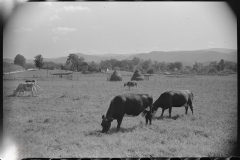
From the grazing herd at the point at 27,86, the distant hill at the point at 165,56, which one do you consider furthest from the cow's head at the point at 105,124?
the grazing herd at the point at 27,86

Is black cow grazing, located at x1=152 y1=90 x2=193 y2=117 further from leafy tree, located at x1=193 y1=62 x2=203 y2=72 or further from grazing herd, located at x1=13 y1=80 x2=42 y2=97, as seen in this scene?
grazing herd, located at x1=13 y1=80 x2=42 y2=97

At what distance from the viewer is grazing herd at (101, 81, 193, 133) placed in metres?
6.43

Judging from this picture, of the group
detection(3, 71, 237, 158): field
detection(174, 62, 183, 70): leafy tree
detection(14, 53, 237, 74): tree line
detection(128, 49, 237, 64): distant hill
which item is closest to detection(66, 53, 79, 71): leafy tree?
detection(14, 53, 237, 74): tree line

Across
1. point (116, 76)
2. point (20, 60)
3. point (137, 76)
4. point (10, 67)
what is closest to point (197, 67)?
point (137, 76)

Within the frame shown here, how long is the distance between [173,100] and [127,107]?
2.52 metres

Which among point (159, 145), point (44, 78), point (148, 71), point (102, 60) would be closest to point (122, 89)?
point (148, 71)

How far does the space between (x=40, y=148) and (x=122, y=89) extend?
6.97m

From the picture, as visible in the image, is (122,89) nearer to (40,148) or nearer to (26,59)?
(26,59)

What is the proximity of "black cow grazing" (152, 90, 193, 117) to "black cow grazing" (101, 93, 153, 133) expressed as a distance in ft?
2.32

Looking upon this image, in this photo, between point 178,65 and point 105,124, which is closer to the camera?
point 105,124

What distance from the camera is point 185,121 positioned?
7.43 m

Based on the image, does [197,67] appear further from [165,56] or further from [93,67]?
[93,67]

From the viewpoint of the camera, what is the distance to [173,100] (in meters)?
8.09

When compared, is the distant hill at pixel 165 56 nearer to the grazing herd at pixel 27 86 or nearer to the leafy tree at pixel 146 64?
the leafy tree at pixel 146 64
